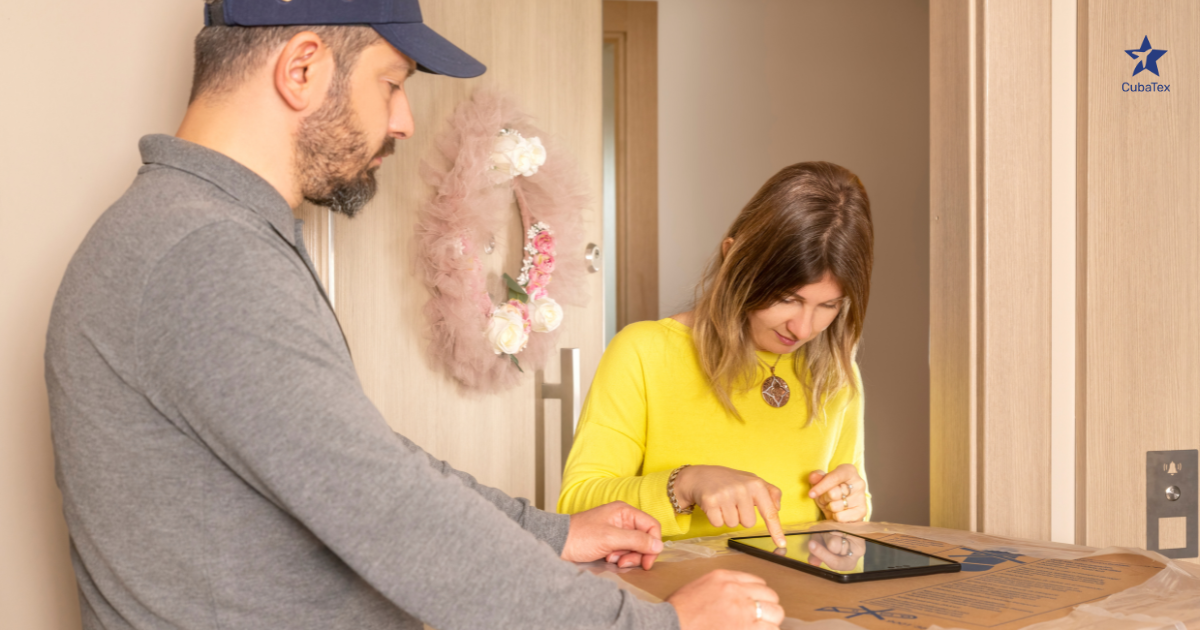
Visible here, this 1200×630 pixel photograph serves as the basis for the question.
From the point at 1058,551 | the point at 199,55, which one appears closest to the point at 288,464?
the point at 199,55

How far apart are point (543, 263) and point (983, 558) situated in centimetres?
145

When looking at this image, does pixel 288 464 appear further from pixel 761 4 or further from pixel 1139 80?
pixel 761 4

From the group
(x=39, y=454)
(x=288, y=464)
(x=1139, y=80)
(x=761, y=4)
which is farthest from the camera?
(x=761, y=4)

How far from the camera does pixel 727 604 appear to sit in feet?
2.71

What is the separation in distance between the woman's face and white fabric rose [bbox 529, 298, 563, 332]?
85cm

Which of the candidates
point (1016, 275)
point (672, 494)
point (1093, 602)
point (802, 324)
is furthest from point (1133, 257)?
point (672, 494)

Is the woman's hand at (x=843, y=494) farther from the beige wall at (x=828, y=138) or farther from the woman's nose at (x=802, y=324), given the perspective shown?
the beige wall at (x=828, y=138)

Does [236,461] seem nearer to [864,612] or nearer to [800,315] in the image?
[864,612]

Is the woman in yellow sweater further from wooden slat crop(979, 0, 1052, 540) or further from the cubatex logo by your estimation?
the cubatex logo

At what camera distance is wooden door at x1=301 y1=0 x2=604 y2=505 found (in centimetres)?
205

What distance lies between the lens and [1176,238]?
139cm

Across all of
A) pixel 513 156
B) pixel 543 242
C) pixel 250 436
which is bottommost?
pixel 250 436

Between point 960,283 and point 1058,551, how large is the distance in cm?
46

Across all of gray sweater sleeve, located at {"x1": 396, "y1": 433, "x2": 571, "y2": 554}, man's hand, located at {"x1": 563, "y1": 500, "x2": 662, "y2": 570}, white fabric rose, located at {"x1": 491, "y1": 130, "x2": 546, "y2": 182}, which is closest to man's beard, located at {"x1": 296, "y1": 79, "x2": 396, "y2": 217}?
gray sweater sleeve, located at {"x1": 396, "y1": 433, "x2": 571, "y2": 554}
